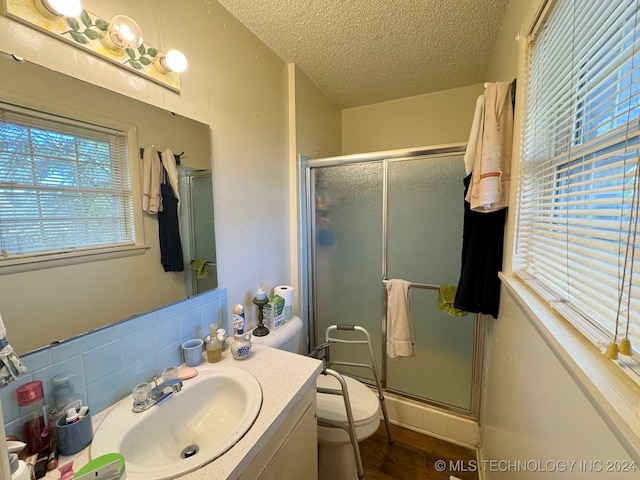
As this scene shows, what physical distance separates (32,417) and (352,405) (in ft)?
4.03

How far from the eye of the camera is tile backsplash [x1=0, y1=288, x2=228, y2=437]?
0.69 m

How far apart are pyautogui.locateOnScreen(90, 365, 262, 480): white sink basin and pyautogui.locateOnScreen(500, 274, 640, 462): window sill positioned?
0.77 metres

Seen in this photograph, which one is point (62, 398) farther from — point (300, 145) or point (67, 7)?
point (300, 145)

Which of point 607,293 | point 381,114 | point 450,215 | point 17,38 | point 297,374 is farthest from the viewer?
point 381,114

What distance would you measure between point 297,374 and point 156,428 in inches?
18.4

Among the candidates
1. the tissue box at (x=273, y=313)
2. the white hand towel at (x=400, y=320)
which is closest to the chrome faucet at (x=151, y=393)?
the tissue box at (x=273, y=313)

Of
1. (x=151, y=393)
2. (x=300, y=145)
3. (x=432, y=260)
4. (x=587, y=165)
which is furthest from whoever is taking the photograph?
(x=300, y=145)

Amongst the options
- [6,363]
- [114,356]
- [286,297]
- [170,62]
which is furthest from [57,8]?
[286,297]

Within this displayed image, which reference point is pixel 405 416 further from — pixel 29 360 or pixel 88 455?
pixel 29 360

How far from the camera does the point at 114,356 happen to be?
33.7 inches

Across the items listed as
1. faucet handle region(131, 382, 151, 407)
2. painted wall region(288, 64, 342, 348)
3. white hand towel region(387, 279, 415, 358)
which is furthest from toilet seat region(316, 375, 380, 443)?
faucet handle region(131, 382, 151, 407)

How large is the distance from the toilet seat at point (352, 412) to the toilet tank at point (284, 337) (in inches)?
10.9

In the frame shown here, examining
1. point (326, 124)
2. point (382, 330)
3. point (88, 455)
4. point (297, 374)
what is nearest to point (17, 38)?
point (88, 455)

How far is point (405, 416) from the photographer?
5.91 feet
